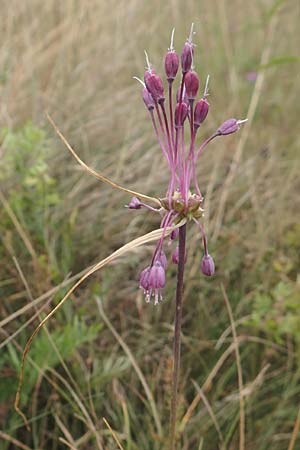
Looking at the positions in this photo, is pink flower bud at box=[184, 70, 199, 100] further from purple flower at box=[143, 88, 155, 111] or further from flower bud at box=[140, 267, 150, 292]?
flower bud at box=[140, 267, 150, 292]

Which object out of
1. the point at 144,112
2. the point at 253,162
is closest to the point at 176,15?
the point at 144,112

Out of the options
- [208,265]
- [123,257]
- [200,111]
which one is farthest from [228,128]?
[123,257]

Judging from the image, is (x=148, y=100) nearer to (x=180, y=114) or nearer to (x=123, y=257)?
(x=180, y=114)

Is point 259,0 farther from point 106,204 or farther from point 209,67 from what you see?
point 106,204

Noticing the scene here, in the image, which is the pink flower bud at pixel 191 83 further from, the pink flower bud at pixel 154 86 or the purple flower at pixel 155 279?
the purple flower at pixel 155 279

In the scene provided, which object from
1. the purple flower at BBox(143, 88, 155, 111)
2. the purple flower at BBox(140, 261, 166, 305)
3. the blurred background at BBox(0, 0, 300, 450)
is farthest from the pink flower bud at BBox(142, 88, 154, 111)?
the blurred background at BBox(0, 0, 300, 450)

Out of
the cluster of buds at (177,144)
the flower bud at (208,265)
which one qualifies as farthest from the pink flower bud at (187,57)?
the flower bud at (208,265)
